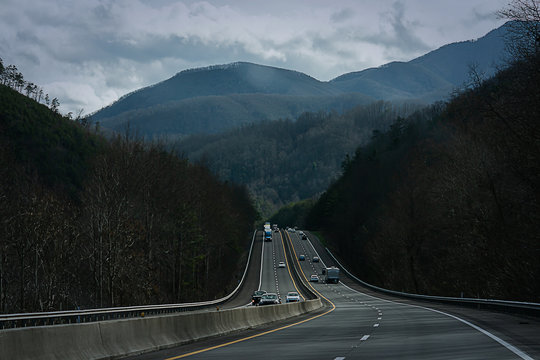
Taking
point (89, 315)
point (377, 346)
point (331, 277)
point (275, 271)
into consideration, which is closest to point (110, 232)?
point (89, 315)

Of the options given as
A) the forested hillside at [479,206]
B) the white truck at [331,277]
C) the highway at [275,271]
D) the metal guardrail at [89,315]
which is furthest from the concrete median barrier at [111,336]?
the white truck at [331,277]

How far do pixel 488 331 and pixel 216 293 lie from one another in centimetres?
7261

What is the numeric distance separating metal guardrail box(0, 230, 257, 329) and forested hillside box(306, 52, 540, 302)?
20.0 meters

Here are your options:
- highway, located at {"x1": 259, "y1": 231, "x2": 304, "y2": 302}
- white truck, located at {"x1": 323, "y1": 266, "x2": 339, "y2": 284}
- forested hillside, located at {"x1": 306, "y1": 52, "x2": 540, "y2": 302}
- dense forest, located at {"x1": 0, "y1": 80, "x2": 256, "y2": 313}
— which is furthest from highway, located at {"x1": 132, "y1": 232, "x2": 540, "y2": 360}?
white truck, located at {"x1": 323, "y1": 266, "x2": 339, "y2": 284}

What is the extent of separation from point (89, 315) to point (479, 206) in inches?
1176

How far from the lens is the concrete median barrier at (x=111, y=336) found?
9.85 meters

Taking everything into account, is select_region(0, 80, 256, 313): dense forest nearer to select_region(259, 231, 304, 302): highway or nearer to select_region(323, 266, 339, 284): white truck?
select_region(259, 231, 304, 302): highway

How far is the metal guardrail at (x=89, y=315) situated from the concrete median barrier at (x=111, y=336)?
1.88 metres

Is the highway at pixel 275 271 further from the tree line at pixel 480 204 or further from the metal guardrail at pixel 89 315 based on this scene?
the tree line at pixel 480 204

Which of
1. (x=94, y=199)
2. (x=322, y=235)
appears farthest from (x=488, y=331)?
(x=322, y=235)

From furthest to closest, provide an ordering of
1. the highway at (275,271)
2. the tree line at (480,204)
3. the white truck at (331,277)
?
the white truck at (331,277), the highway at (275,271), the tree line at (480,204)

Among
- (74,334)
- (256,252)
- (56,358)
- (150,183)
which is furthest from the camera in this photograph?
(256,252)

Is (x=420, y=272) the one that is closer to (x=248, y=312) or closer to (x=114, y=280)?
(x=114, y=280)

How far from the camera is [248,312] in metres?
25.3
